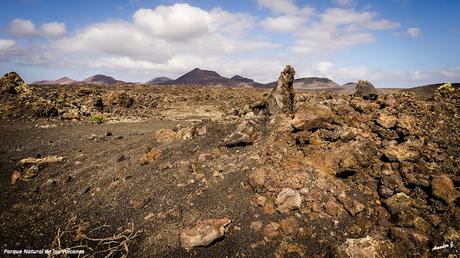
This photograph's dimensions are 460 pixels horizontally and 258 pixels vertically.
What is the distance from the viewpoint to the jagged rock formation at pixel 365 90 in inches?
325

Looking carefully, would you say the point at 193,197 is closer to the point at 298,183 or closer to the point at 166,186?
the point at 166,186

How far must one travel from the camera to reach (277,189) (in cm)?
535

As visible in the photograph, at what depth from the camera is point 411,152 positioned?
5.37 meters

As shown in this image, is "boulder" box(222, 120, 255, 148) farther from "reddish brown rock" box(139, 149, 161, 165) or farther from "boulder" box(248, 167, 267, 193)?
"reddish brown rock" box(139, 149, 161, 165)

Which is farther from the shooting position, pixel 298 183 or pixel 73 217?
pixel 73 217

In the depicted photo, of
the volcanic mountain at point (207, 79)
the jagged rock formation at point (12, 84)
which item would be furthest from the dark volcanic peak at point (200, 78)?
the jagged rock formation at point (12, 84)

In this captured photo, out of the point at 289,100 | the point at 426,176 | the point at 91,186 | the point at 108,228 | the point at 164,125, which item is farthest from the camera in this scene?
the point at 164,125

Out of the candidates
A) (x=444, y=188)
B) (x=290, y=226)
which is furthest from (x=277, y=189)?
(x=444, y=188)

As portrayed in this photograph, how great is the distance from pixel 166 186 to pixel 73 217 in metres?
1.92

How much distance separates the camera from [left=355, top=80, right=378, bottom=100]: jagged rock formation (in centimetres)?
826

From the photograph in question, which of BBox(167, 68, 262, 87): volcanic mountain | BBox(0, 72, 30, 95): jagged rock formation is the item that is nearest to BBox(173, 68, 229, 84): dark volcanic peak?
BBox(167, 68, 262, 87): volcanic mountain

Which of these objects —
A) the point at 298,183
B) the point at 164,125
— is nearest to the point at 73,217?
the point at 298,183

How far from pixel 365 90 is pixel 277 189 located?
493 cm

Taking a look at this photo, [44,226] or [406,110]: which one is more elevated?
[406,110]
